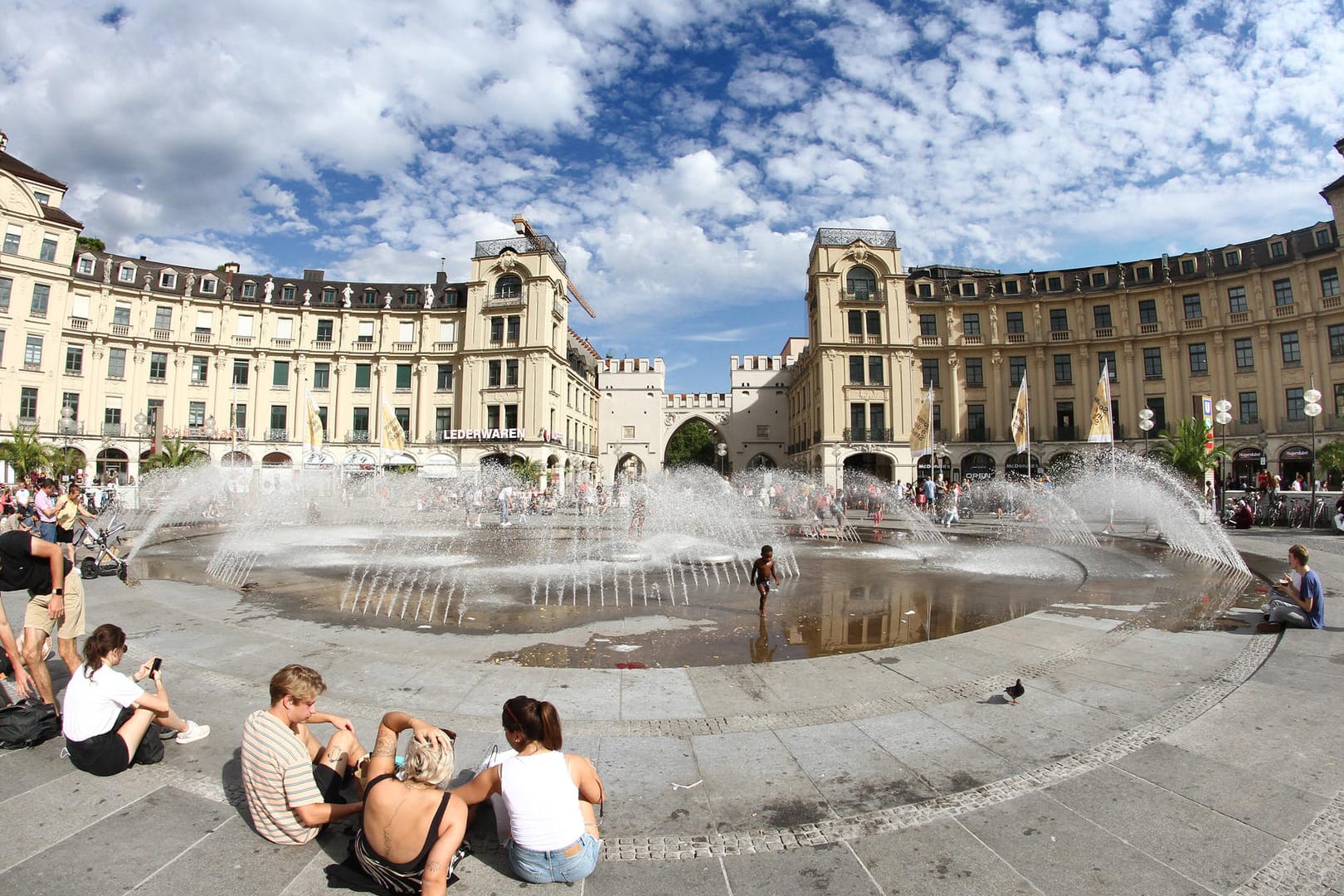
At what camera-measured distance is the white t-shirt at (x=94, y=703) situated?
3980 mm

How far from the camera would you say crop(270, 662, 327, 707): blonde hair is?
11.8ft

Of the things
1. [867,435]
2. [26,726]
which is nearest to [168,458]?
[26,726]

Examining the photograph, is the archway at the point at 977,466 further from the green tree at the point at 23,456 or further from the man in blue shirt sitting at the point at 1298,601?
the green tree at the point at 23,456

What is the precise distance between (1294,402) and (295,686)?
54413mm

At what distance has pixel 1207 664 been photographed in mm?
6473

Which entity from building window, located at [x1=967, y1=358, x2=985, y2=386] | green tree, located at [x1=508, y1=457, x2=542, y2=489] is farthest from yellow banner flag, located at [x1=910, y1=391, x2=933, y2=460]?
green tree, located at [x1=508, y1=457, x2=542, y2=489]

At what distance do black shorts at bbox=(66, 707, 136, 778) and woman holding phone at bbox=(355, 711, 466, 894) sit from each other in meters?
2.27

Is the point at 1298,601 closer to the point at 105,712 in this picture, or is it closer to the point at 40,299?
the point at 105,712

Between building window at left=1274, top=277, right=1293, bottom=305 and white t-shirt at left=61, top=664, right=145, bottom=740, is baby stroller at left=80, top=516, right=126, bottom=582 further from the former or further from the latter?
building window at left=1274, top=277, right=1293, bottom=305

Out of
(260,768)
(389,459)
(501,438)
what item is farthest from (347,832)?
(389,459)

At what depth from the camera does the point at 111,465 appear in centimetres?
4384

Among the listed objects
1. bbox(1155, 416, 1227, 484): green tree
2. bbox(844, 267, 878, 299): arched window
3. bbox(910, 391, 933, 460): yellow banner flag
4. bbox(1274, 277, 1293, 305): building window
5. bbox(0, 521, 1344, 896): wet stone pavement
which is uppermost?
bbox(844, 267, 878, 299): arched window

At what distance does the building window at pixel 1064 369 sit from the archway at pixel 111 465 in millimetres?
65965

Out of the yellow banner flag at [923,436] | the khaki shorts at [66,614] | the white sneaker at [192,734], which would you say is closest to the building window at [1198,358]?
the yellow banner flag at [923,436]
